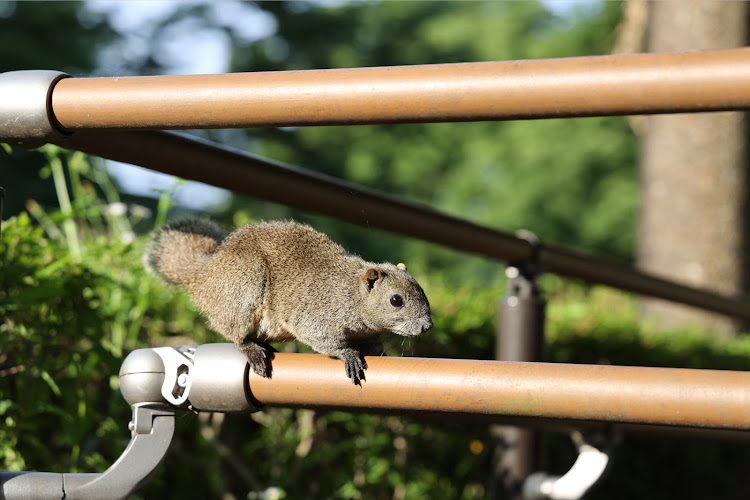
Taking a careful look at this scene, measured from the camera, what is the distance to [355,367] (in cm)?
156

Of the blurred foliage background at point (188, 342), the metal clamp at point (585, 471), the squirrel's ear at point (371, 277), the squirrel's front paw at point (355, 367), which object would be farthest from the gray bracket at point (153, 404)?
the metal clamp at point (585, 471)

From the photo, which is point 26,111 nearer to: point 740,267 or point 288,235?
point 288,235

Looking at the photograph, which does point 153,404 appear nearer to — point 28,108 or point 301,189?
point 28,108

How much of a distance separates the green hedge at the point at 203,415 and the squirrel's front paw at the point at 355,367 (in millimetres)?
436

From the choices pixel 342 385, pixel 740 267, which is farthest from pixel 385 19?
pixel 342 385

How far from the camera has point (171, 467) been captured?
3133 mm

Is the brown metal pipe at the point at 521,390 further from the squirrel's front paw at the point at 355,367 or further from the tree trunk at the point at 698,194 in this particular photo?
the tree trunk at the point at 698,194

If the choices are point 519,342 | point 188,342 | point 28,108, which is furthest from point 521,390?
point 188,342

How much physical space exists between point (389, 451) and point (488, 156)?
15442mm

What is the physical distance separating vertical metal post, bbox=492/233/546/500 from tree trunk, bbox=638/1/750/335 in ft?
14.9

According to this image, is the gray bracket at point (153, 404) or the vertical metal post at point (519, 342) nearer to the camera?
the gray bracket at point (153, 404)

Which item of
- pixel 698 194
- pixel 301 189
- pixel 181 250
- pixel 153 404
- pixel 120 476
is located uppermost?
pixel 698 194

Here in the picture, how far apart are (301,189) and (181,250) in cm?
42

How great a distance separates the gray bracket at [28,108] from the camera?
157cm
